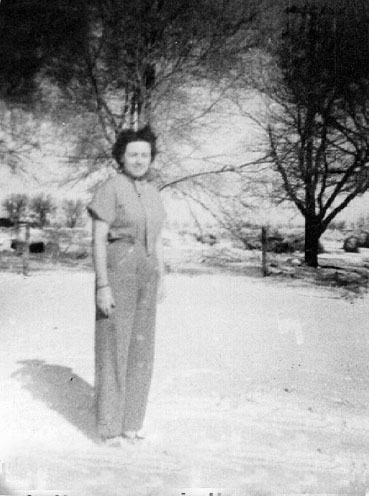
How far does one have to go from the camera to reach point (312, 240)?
2242 mm

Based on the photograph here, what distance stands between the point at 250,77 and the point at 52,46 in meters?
0.88

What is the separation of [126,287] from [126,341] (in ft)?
0.61

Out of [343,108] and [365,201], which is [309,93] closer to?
[343,108]

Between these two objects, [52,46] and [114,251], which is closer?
[114,251]

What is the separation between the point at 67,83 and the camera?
2205 millimetres

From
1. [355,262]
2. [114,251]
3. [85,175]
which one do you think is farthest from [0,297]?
[355,262]

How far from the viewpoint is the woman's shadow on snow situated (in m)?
1.96

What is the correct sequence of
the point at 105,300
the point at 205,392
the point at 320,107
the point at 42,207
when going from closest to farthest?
the point at 105,300 < the point at 205,392 < the point at 320,107 < the point at 42,207

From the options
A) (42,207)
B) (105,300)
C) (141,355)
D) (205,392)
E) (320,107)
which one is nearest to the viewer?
(105,300)

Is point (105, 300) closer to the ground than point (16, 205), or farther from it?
closer to the ground

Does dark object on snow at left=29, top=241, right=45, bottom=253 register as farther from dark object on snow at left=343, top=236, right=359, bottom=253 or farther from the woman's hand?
dark object on snow at left=343, top=236, right=359, bottom=253

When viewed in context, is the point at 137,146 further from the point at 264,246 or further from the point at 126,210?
the point at 264,246

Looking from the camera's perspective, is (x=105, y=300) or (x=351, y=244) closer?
(x=105, y=300)

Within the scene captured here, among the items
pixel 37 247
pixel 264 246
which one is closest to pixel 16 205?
pixel 37 247
